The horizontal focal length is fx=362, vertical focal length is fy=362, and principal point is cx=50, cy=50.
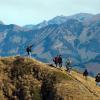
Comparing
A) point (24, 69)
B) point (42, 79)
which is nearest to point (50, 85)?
point (42, 79)

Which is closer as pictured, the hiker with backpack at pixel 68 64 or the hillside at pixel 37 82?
the hillside at pixel 37 82

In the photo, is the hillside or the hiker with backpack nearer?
the hillside

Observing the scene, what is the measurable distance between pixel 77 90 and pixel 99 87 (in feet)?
35.6

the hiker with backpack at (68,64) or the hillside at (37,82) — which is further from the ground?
the hiker with backpack at (68,64)

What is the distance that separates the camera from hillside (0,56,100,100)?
100 meters

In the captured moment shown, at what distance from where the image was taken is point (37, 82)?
10706 cm

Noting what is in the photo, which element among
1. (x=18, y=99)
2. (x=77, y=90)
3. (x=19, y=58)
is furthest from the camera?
(x=19, y=58)

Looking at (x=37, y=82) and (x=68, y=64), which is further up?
(x=68, y=64)

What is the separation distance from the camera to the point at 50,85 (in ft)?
345

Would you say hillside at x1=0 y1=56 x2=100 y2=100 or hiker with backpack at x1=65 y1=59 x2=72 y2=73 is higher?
hiker with backpack at x1=65 y1=59 x2=72 y2=73

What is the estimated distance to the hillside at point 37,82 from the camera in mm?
100312

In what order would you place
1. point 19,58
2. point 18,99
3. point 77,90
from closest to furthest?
1. point 77,90
2. point 18,99
3. point 19,58

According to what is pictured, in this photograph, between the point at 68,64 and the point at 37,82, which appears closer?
the point at 68,64

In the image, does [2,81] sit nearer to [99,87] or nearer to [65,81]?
[65,81]
